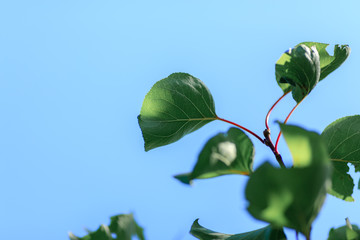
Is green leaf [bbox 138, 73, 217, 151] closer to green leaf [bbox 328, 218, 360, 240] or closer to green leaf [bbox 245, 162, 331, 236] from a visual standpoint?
green leaf [bbox 328, 218, 360, 240]

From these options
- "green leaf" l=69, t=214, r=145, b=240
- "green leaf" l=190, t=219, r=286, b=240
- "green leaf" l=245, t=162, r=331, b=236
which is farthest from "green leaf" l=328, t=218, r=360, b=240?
"green leaf" l=69, t=214, r=145, b=240

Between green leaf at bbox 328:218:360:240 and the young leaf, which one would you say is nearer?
the young leaf

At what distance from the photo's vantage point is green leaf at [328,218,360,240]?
3.60ft

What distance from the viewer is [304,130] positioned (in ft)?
2.76

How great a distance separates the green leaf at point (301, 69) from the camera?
5.24 feet

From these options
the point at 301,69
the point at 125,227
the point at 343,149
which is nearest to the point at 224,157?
the point at 125,227

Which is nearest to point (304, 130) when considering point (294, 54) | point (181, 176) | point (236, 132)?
point (181, 176)

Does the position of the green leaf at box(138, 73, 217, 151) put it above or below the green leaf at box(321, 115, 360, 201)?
above

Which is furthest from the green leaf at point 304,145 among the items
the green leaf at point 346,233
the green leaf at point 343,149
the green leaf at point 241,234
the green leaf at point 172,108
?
the green leaf at point 172,108

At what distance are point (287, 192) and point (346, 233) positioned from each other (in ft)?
1.50

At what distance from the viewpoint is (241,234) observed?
4.88 feet

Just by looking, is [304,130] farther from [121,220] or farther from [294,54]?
[294,54]

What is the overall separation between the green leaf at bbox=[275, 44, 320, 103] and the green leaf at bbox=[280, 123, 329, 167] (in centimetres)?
78

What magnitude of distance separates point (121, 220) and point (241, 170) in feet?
1.23
